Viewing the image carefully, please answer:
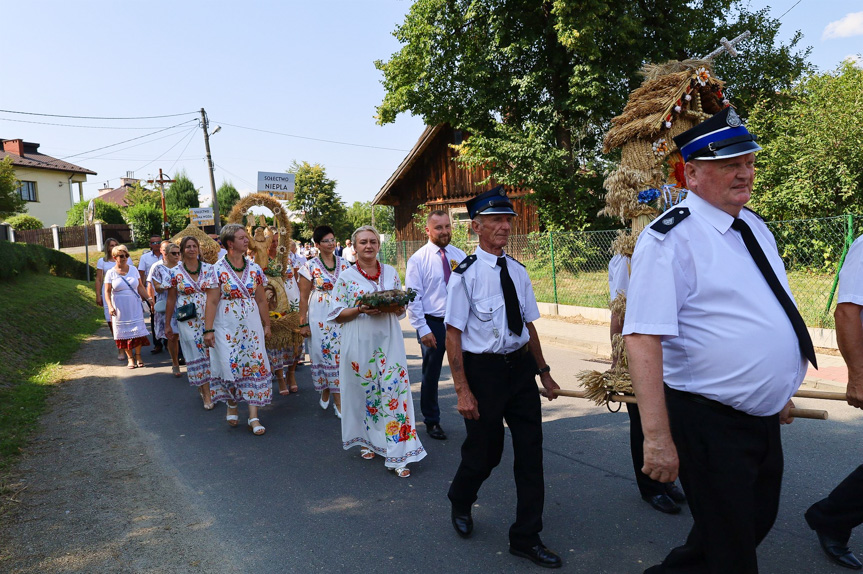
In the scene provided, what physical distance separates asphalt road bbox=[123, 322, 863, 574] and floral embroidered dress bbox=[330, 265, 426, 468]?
7.8 inches

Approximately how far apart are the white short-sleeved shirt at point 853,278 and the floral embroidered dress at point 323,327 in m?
4.63

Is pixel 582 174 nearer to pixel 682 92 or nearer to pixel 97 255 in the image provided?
pixel 682 92

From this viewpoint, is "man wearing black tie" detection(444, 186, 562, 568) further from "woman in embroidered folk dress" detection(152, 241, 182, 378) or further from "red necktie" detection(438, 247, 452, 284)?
"woman in embroidered folk dress" detection(152, 241, 182, 378)

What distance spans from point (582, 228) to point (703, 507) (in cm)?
1702

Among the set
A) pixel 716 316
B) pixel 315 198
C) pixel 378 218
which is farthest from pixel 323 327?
pixel 378 218

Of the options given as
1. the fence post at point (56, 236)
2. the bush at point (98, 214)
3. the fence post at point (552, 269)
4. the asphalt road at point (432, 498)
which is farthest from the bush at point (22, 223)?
the asphalt road at point (432, 498)

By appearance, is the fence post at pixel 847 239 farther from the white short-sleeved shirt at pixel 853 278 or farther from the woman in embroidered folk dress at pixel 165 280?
the woman in embroidered folk dress at pixel 165 280

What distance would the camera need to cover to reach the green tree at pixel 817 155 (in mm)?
12891

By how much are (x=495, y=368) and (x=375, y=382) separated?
1.88m

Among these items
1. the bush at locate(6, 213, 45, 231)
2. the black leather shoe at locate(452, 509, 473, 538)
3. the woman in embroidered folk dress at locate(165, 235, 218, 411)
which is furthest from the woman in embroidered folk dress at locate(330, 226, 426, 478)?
the bush at locate(6, 213, 45, 231)

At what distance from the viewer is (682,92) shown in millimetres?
4051

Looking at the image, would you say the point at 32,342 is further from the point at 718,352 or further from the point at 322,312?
the point at 718,352

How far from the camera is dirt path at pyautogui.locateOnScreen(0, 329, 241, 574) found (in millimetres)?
3688

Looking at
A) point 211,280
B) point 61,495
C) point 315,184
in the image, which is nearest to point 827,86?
point 211,280
